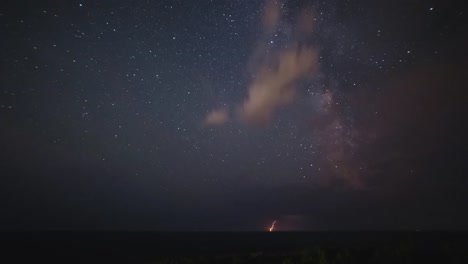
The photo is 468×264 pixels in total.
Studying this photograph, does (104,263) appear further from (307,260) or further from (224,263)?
(307,260)

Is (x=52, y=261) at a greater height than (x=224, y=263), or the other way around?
(x=52, y=261)

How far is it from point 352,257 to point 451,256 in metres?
2.93

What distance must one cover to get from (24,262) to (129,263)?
14.8 meters

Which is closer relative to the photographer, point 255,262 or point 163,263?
point 255,262

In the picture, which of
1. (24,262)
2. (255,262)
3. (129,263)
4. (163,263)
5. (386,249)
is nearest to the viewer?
(386,249)

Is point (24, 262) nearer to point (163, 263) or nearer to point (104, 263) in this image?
point (104, 263)

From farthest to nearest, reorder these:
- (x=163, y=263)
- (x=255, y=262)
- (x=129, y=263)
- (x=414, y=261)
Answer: (x=129, y=263), (x=163, y=263), (x=255, y=262), (x=414, y=261)

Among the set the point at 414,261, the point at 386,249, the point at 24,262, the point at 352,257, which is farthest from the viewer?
the point at 24,262

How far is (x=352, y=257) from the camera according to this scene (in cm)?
983

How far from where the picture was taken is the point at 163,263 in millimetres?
12648

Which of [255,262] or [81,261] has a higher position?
[81,261]

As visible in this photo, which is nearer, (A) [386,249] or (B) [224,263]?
(A) [386,249]

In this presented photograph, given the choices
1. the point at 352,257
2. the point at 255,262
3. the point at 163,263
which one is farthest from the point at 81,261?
the point at 352,257

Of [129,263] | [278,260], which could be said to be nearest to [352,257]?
[278,260]
